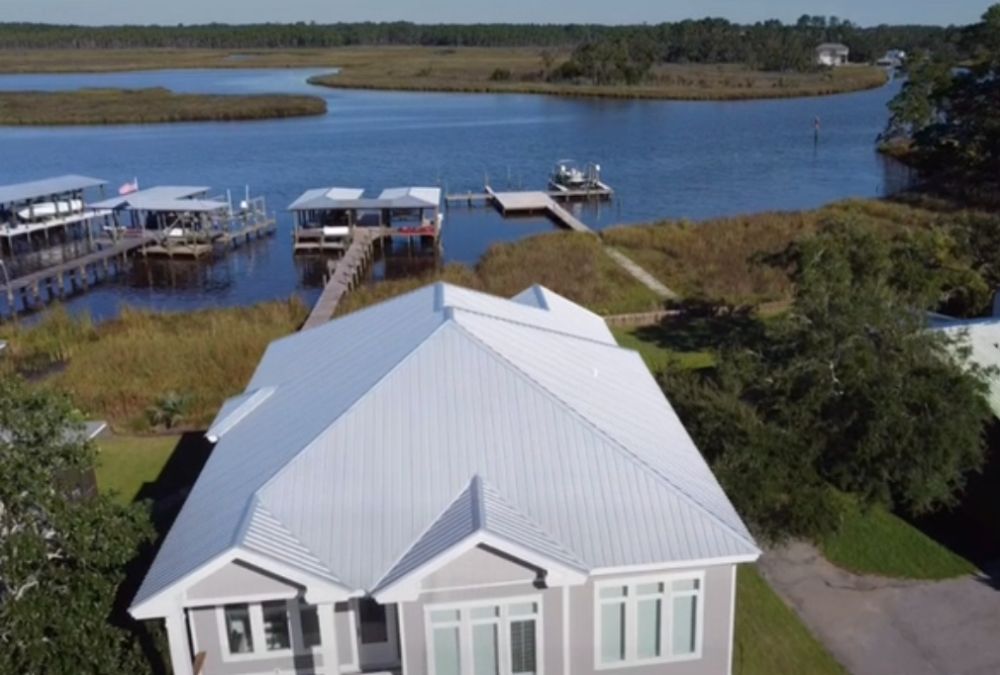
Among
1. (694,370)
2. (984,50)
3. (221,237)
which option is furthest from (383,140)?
(694,370)

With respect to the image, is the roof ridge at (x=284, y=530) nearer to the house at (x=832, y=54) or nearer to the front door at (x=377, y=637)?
the front door at (x=377, y=637)

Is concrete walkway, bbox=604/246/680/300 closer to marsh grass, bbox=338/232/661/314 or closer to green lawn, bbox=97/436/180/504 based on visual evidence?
marsh grass, bbox=338/232/661/314

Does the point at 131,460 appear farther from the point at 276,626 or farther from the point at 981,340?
the point at 981,340

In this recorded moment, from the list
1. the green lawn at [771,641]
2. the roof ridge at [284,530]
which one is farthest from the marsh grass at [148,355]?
the green lawn at [771,641]

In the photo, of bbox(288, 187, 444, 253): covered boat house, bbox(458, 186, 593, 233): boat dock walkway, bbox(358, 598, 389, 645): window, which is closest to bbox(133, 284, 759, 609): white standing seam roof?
bbox(358, 598, 389, 645): window

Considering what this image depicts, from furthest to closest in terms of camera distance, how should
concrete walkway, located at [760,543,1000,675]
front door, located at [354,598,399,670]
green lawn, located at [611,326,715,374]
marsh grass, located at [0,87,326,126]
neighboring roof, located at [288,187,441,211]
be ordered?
marsh grass, located at [0,87,326,126] → neighboring roof, located at [288,187,441,211] → green lawn, located at [611,326,715,374] → concrete walkway, located at [760,543,1000,675] → front door, located at [354,598,399,670]

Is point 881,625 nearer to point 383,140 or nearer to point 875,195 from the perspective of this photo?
point 875,195

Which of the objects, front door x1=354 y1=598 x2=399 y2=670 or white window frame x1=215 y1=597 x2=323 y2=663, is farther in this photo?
front door x1=354 y1=598 x2=399 y2=670
